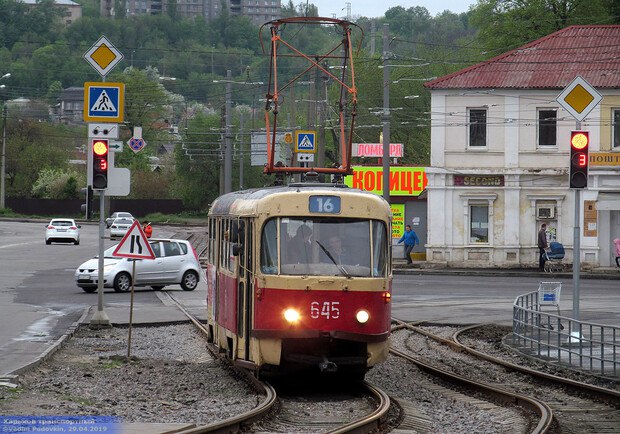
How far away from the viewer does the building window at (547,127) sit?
51.0 metres

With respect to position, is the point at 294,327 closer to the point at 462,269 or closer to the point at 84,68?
the point at 462,269

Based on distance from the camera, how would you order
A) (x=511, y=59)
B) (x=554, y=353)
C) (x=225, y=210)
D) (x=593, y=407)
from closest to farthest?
(x=593, y=407) < (x=225, y=210) < (x=554, y=353) < (x=511, y=59)

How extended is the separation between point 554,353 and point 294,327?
7.79 meters

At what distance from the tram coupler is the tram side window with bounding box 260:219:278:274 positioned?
126cm

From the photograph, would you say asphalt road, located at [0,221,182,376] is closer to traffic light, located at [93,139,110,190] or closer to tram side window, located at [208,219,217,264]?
traffic light, located at [93,139,110,190]

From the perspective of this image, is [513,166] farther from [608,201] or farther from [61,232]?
[61,232]

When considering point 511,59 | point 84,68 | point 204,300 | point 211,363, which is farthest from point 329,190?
point 84,68

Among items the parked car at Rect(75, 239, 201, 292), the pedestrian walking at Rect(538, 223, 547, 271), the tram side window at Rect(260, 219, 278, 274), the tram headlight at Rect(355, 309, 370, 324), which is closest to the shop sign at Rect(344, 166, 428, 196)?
the pedestrian walking at Rect(538, 223, 547, 271)

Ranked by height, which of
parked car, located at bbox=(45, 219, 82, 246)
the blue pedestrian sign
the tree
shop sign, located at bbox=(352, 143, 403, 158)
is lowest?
parked car, located at bbox=(45, 219, 82, 246)

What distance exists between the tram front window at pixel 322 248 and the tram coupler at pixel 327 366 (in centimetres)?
110

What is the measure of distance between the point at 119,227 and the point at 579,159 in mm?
61445

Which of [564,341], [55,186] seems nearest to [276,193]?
[564,341]

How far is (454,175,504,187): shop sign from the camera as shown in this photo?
51.2 meters

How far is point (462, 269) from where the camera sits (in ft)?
165
